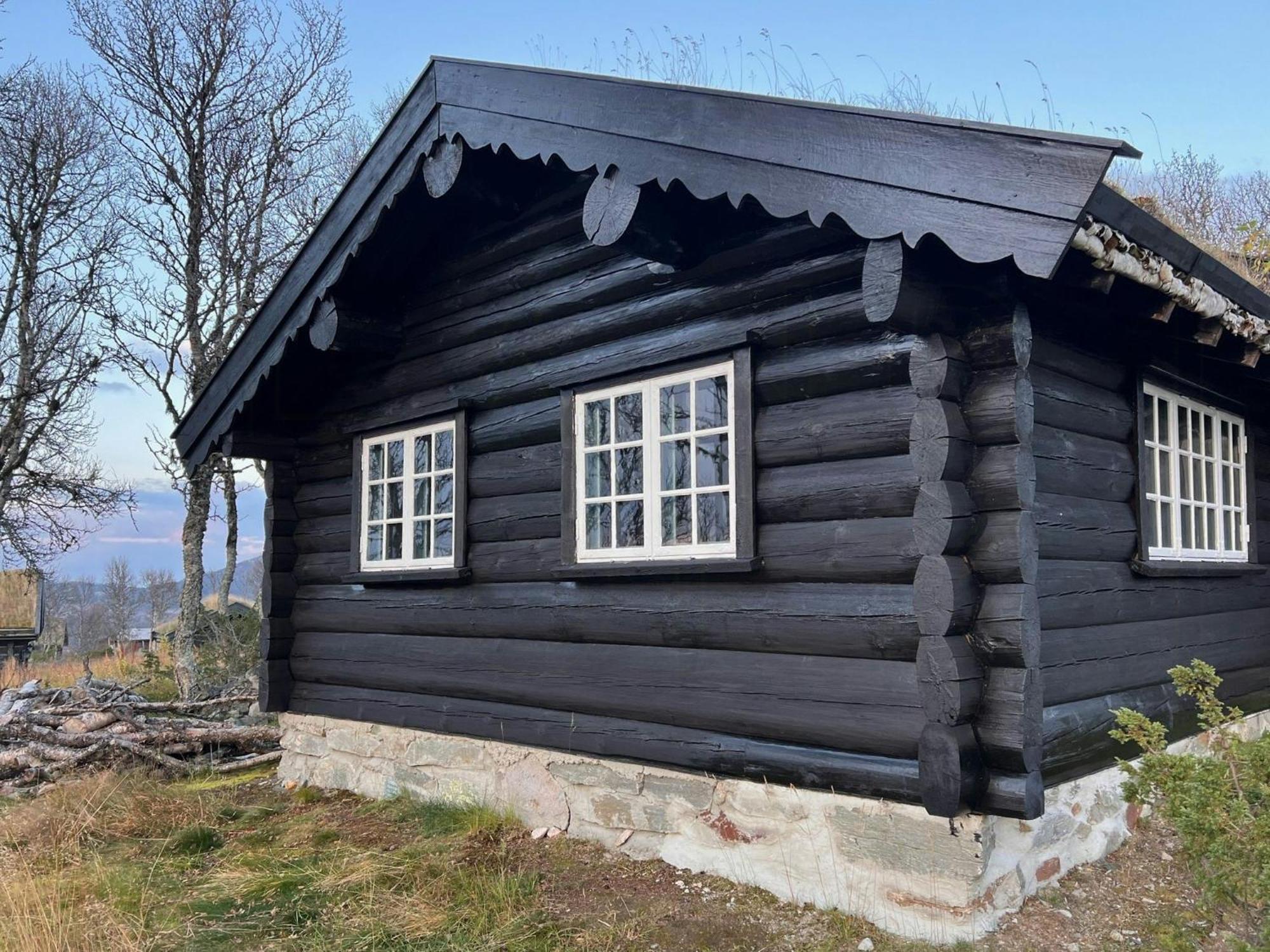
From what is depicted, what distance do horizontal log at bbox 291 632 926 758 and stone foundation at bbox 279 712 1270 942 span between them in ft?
1.00

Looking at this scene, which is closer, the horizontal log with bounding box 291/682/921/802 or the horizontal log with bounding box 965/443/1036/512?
the horizontal log with bounding box 965/443/1036/512

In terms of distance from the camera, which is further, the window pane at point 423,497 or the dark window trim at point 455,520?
the window pane at point 423,497

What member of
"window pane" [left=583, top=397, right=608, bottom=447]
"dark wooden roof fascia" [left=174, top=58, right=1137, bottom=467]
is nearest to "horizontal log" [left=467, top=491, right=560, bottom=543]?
"window pane" [left=583, top=397, right=608, bottom=447]

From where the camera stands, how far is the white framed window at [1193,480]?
5.55m

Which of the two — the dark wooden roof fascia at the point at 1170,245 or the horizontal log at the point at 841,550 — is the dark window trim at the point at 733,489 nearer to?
the horizontal log at the point at 841,550

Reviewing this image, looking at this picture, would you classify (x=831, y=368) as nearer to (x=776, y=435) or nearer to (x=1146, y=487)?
(x=776, y=435)

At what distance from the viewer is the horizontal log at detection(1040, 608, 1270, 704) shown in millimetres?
4570

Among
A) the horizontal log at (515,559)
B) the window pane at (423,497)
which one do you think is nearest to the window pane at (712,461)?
the horizontal log at (515,559)

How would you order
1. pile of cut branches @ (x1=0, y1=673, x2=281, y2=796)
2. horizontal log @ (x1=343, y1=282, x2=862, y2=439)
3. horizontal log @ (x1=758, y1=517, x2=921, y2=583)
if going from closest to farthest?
horizontal log @ (x1=758, y1=517, x2=921, y2=583), horizontal log @ (x1=343, y1=282, x2=862, y2=439), pile of cut branches @ (x1=0, y1=673, x2=281, y2=796)

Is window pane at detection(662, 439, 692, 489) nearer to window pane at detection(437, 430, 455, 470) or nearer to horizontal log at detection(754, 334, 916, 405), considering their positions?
horizontal log at detection(754, 334, 916, 405)

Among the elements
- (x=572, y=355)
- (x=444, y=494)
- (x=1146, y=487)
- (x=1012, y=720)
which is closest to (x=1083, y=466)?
(x=1146, y=487)

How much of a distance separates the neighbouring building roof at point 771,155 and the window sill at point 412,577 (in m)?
2.14

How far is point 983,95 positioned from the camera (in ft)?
30.0

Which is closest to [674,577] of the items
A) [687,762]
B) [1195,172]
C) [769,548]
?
[769,548]
